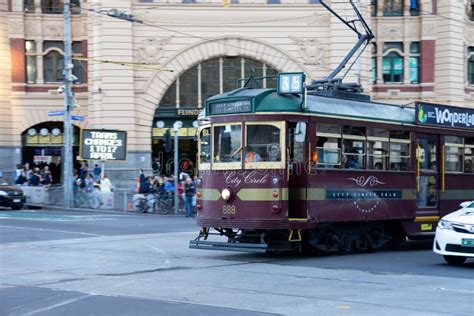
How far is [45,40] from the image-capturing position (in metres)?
45.4

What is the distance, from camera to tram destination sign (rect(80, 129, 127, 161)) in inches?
1378

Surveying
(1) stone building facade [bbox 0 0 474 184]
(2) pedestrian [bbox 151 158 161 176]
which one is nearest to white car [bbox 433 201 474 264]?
(1) stone building facade [bbox 0 0 474 184]

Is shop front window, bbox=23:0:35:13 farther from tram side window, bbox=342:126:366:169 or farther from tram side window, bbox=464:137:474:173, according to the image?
tram side window, bbox=342:126:366:169

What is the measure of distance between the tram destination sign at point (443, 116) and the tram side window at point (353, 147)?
205 cm

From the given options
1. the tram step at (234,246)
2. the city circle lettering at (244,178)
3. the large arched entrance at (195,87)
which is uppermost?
the large arched entrance at (195,87)

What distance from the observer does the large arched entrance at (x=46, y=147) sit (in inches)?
1812

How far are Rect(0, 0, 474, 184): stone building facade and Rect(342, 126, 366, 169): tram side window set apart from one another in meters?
28.1

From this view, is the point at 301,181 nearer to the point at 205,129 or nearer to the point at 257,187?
the point at 257,187

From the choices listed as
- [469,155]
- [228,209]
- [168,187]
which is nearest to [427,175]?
[469,155]

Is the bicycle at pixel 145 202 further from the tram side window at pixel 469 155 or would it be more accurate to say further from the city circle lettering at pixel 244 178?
the city circle lettering at pixel 244 178

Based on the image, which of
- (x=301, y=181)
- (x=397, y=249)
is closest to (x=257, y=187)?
(x=301, y=181)

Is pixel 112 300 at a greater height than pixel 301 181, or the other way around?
pixel 301 181

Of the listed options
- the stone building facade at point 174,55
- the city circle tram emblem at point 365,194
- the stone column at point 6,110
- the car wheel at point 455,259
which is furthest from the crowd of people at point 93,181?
the car wheel at point 455,259

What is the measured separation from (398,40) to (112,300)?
38960 mm
